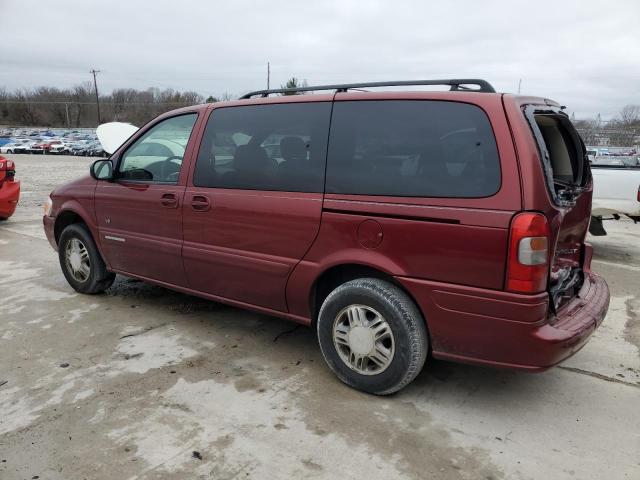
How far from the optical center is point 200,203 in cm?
377

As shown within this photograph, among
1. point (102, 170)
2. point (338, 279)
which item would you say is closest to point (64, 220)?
point (102, 170)

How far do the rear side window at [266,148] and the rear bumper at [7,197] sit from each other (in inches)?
261

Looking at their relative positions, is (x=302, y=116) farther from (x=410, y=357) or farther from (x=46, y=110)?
(x=46, y=110)

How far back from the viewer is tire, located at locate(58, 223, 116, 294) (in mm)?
4867

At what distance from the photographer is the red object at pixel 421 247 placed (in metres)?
2.59

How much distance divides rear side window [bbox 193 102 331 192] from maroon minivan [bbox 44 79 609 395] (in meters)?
0.01

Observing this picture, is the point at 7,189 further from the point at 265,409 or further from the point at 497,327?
the point at 497,327

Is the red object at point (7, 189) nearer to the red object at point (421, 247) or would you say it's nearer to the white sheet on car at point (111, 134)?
the white sheet on car at point (111, 134)

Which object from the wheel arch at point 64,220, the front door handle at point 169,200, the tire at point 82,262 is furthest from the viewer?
the wheel arch at point 64,220

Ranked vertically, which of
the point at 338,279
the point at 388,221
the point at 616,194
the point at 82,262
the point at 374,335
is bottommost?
the point at 82,262

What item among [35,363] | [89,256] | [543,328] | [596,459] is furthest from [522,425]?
[89,256]

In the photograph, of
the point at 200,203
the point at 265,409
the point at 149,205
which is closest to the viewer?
the point at 265,409

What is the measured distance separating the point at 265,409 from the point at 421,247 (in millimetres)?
1280

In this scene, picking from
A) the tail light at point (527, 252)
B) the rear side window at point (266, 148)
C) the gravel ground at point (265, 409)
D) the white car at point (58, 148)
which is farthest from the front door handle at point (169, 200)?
the white car at point (58, 148)
